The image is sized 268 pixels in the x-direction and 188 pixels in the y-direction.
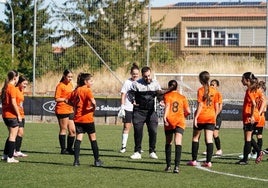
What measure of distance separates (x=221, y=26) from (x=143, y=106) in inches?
1091

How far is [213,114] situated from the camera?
14.8 m

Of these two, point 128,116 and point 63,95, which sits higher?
point 63,95

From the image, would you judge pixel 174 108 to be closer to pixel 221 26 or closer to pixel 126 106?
pixel 126 106

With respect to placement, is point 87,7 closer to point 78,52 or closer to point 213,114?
point 78,52

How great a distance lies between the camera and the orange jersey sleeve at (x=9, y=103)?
14945 millimetres

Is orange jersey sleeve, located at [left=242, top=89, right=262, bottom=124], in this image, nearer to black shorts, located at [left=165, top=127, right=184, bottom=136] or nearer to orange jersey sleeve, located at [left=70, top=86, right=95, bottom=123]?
black shorts, located at [left=165, top=127, right=184, bottom=136]

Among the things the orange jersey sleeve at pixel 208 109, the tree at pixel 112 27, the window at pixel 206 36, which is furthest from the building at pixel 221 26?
the orange jersey sleeve at pixel 208 109

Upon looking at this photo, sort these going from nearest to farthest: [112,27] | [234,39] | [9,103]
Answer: [9,103] → [112,27] → [234,39]

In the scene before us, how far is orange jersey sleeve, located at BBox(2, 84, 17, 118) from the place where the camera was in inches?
588

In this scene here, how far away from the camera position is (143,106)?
54.5 feet

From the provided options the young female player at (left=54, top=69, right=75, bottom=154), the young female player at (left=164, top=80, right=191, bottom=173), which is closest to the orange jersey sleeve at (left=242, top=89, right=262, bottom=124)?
the young female player at (left=164, top=80, right=191, bottom=173)

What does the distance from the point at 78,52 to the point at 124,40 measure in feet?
8.09

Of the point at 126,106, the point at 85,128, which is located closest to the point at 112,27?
the point at 126,106

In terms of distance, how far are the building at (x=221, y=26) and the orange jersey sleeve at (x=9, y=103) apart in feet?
67.6
